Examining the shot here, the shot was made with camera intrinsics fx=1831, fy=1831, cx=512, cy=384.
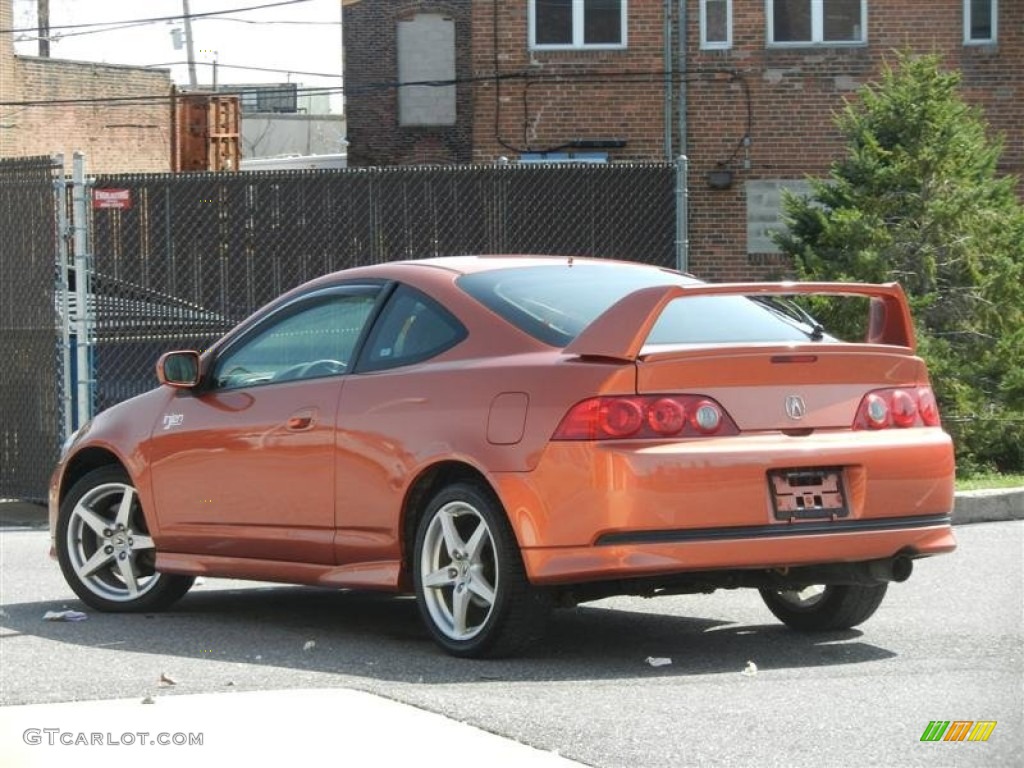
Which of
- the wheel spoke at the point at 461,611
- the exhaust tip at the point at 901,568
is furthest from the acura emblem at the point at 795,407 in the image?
the wheel spoke at the point at 461,611

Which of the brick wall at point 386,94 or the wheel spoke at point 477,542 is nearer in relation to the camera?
the wheel spoke at point 477,542

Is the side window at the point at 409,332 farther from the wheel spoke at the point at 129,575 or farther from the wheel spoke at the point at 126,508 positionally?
the wheel spoke at the point at 129,575

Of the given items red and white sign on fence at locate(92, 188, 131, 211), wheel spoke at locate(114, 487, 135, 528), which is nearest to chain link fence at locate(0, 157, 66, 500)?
red and white sign on fence at locate(92, 188, 131, 211)

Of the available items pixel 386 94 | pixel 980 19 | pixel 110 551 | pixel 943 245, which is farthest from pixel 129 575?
pixel 386 94

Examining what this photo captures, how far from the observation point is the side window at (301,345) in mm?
7629

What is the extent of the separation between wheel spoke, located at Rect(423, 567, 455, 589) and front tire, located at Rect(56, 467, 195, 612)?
1.90 meters

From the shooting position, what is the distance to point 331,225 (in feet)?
47.5

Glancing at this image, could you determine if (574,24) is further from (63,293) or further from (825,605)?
(825,605)

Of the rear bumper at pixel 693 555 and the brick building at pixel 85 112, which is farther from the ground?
the brick building at pixel 85 112

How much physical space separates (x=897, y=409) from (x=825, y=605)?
39.3 inches

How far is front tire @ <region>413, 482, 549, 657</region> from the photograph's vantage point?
6.55 m

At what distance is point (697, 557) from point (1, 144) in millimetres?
39300

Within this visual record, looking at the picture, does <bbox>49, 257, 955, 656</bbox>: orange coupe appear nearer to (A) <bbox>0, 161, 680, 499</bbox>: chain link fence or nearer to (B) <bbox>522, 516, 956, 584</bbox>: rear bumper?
(B) <bbox>522, 516, 956, 584</bbox>: rear bumper

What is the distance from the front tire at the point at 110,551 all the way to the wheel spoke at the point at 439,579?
1.90m
